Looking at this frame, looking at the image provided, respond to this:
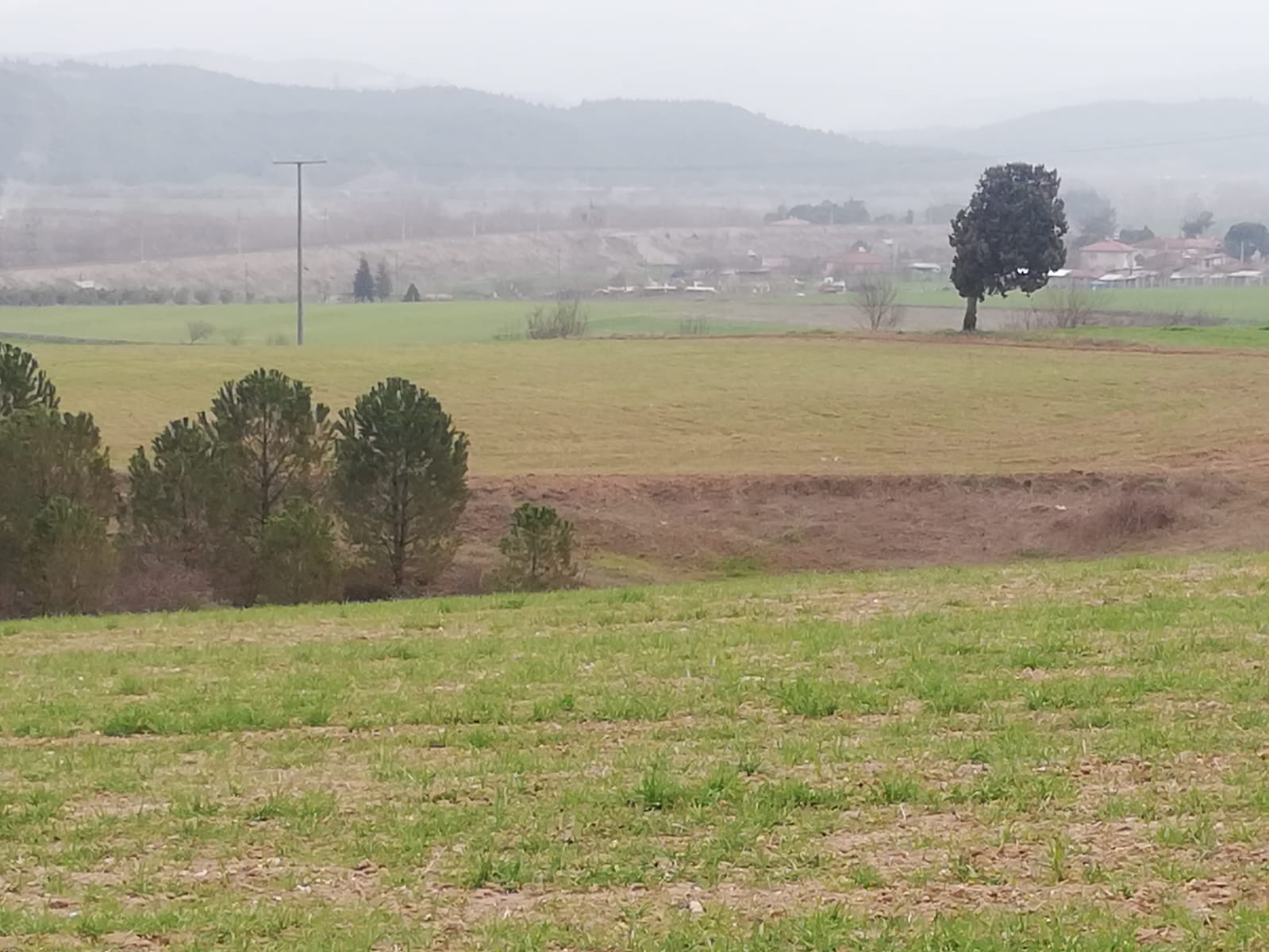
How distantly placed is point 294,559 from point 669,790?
15704 millimetres

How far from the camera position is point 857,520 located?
29.7 m

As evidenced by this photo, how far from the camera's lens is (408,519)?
24.4m

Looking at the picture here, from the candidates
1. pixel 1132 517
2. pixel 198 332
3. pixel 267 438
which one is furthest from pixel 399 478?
pixel 198 332

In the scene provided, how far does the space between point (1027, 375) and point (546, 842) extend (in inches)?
1652

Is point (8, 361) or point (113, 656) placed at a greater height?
point (8, 361)

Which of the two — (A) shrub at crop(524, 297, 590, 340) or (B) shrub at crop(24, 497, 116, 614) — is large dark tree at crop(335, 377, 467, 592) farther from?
(A) shrub at crop(524, 297, 590, 340)

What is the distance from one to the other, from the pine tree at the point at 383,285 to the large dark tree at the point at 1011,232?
73732 millimetres

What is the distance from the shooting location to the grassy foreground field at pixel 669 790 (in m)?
5.67

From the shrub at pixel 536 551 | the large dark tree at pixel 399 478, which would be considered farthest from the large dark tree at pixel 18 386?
the shrub at pixel 536 551

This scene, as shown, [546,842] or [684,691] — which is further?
[684,691]

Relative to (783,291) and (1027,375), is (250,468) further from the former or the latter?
(783,291)

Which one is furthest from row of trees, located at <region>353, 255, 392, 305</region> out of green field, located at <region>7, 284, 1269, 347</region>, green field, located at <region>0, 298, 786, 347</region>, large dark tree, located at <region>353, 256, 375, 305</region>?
green field, located at <region>0, 298, 786, 347</region>

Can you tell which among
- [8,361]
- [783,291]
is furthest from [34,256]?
[8,361]

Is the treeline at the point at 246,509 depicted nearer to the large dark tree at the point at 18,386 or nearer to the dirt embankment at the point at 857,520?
the large dark tree at the point at 18,386
